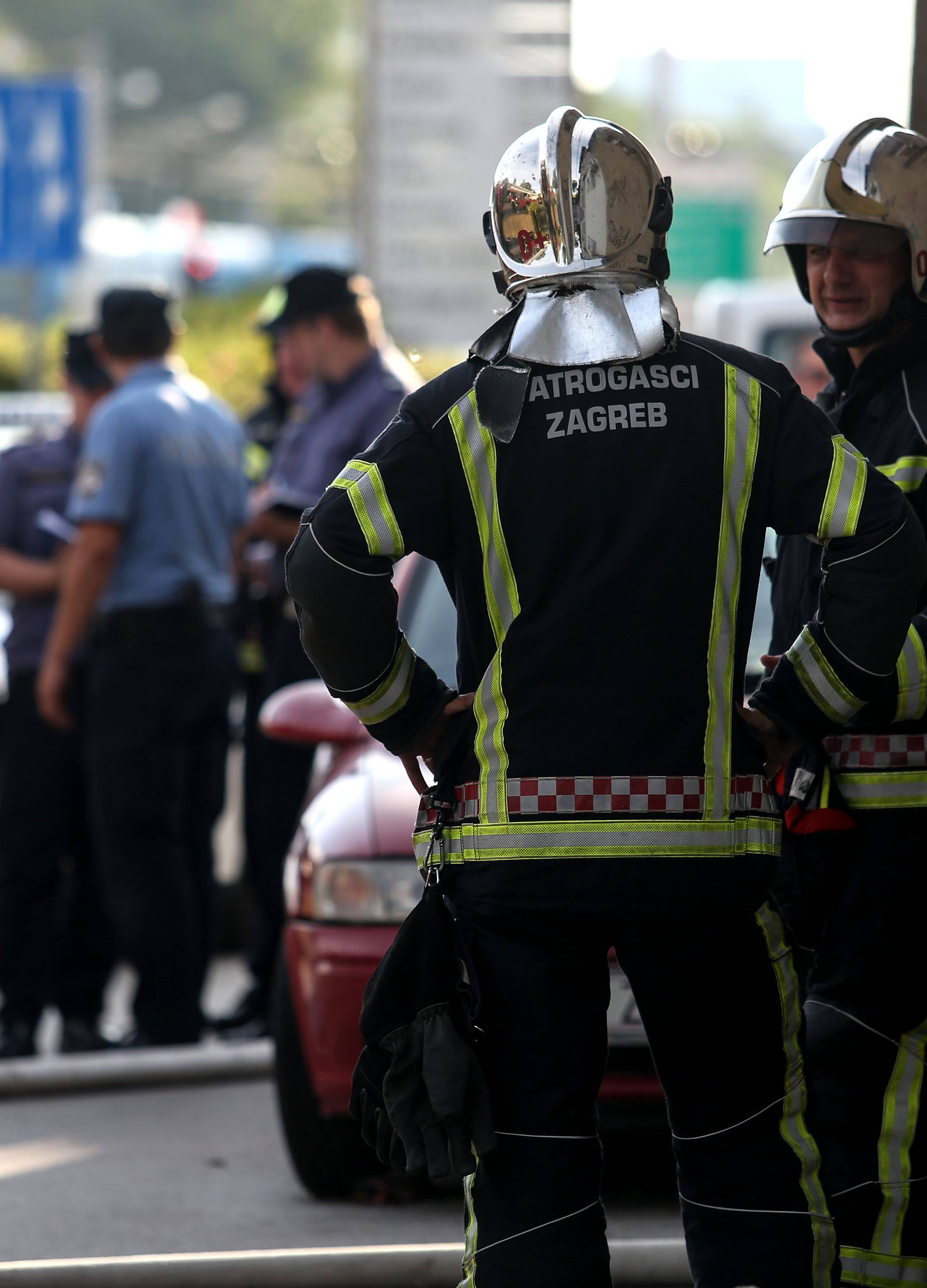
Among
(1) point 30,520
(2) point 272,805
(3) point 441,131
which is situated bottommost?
(2) point 272,805

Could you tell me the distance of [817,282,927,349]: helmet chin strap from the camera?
3516 millimetres

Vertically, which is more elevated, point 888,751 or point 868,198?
point 868,198

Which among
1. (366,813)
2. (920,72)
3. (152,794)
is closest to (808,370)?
(920,72)

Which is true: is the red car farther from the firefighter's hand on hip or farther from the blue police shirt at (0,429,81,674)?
the blue police shirt at (0,429,81,674)

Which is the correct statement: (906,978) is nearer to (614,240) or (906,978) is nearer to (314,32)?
(614,240)

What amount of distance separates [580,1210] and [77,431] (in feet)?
14.0

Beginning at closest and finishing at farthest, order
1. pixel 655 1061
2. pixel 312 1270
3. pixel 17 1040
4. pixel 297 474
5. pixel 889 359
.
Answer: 1. pixel 655 1061
2. pixel 889 359
3. pixel 312 1270
4. pixel 17 1040
5. pixel 297 474

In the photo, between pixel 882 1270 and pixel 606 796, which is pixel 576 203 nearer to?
pixel 606 796

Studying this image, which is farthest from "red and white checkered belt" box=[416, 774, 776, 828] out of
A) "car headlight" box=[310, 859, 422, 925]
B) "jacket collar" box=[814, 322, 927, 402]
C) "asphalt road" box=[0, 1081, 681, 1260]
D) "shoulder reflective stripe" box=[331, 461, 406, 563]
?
"asphalt road" box=[0, 1081, 681, 1260]

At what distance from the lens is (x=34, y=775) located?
643cm

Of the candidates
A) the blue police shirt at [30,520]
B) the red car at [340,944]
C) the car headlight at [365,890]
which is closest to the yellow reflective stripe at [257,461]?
the blue police shirt at [30,520]

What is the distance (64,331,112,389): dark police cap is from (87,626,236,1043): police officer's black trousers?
101 cm

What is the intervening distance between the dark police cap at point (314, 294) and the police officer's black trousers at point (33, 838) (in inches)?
52.6

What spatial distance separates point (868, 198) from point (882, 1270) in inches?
69.0
